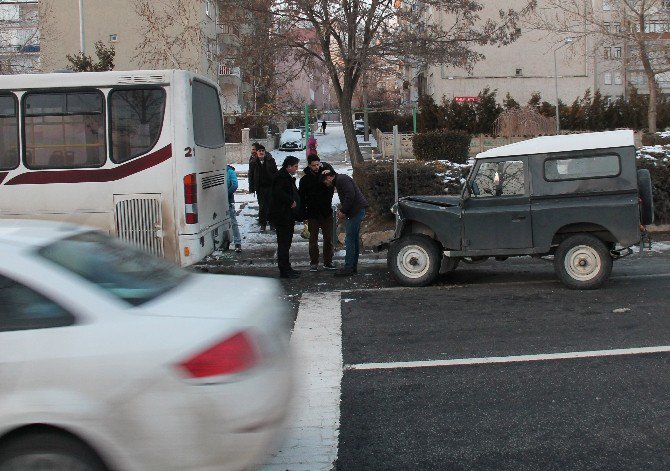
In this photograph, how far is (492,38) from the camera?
20.8m

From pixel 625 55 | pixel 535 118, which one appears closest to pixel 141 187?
pixel 625 55

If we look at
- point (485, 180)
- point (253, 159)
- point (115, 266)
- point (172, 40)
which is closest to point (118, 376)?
point (115, 266)

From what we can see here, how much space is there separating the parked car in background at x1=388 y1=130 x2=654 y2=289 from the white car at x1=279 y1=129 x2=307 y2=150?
32.3 m

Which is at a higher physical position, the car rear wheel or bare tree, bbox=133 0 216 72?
bare tree, bbox=133 0 216 72

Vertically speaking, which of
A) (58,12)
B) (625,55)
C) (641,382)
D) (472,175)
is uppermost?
(58,12)

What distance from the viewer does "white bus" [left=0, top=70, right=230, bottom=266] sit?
1036cm

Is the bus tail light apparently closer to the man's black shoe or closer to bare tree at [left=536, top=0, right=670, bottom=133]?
the man's black shoe

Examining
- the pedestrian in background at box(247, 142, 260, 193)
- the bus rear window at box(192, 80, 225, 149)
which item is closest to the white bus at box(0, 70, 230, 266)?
the bus rear window at box(192, 80, 225, 149)

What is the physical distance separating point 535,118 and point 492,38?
15592 millimetres

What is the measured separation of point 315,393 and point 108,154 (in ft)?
17.8

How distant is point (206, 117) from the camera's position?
11.5 meters

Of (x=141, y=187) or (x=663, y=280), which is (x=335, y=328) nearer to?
(x=141, y=187)

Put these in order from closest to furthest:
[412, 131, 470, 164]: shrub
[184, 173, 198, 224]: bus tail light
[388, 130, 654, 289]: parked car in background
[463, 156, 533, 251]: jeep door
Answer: [388, 130, 654, 289]: parked car in background → [463, 156, 533, 251]: jeep door → [184, 173, 198, 224]: bus tail light → [412, 131, 470, 164]: shrub

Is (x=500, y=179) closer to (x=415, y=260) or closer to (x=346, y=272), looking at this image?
(x=415, y=260)
